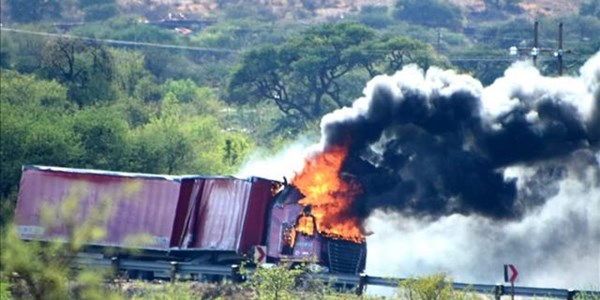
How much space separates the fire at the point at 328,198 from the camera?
43.5m

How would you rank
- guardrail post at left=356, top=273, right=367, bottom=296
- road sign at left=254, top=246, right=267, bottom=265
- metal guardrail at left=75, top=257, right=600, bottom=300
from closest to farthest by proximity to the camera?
metal guardrail at left=75, top=257, right=600, bottom=300, guardrail post at left=356, top=273, right=367, bottom=296, road sign at left=254, top=246, right=267, bottom=265

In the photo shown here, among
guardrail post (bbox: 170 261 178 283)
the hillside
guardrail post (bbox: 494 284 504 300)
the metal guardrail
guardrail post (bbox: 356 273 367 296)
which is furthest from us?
the hillside

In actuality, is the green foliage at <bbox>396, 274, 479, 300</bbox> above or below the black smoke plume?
below

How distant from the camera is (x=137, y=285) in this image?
4062 centimetres

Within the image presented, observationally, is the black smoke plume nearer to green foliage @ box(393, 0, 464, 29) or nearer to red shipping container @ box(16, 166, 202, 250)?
red shipping container @ box(16, 166, 202, 250)

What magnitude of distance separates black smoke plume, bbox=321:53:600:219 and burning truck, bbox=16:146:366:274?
918mm

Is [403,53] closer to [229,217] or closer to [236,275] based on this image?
[229,217]

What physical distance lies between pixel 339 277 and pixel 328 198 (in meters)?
4.04

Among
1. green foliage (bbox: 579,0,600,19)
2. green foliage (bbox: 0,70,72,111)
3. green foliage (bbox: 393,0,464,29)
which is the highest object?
green foliage (bbox: 393,0,464,29)

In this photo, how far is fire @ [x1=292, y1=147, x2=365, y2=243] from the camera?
143 ft

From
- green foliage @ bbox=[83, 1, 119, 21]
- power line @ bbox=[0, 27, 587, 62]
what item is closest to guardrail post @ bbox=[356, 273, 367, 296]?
power line @ bbox=[0, 27, 587, 62]

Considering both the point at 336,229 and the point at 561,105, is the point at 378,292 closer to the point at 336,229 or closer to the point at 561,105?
the point at 336,229

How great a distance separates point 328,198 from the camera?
4362 cm

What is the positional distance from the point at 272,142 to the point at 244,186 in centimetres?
4299
